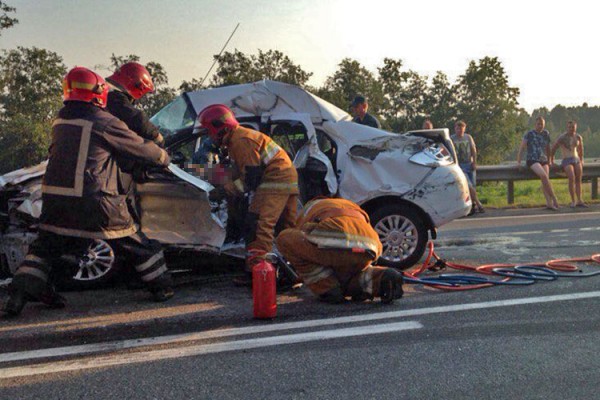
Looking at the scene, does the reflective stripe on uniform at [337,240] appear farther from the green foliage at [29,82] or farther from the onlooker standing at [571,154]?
the green foliage at [29,82]

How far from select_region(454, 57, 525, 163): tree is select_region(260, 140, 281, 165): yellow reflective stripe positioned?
2277cm

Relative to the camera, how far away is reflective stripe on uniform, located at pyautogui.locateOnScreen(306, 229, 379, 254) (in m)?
4.30

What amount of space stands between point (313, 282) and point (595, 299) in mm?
2195

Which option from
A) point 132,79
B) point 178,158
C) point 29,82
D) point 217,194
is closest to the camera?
point 132,79

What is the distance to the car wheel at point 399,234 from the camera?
5801 millimetres

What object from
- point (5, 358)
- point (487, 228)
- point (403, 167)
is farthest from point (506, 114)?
point (5, 358)

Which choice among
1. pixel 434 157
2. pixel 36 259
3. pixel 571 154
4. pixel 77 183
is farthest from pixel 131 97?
pixel 571 154

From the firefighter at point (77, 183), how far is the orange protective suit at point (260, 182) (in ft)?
3.10

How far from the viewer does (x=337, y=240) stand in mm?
4297

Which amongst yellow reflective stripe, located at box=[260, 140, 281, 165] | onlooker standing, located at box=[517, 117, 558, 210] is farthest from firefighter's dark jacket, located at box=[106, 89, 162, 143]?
onlooker standing, located at box=[517, 117, 558, 210]

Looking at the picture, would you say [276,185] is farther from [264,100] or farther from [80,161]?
[80,161]

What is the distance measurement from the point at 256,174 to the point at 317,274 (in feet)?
3.34

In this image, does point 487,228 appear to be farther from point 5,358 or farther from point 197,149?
point 5,358

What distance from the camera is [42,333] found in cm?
386
